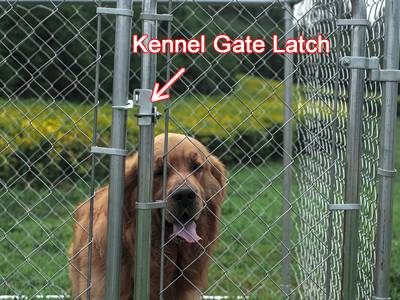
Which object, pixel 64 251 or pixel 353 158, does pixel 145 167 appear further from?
pixel 64 251

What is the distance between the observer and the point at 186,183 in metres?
2.89

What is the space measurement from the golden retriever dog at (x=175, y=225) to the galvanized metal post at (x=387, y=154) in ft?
2.74

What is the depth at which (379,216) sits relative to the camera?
218 centimetres

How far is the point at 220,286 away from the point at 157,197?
1688 millimetres

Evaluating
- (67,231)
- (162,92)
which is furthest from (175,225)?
(67,231)

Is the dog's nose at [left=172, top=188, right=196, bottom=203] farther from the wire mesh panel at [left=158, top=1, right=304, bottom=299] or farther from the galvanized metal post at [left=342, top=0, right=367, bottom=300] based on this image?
the galvanized metal post at [left=342, top=0, right=367, bottom=300]

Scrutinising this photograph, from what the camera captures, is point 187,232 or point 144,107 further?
point 187,232

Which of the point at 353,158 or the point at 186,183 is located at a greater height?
the point at 353,158

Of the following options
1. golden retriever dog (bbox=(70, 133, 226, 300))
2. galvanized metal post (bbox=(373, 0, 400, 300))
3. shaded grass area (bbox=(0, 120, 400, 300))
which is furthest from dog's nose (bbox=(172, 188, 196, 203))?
galvanized metal post (bbox=(373, 0, 400, 300))

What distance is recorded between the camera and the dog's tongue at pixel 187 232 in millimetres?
2816

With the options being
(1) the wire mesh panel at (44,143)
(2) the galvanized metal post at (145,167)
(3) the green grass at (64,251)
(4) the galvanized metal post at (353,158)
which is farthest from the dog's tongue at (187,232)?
(1) the wire mesh panel at (44,143)

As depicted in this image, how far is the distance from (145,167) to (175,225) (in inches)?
39.0

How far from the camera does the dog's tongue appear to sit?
2816mm

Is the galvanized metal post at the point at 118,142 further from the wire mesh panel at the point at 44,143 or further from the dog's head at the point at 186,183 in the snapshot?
the wire mesh panel at the point at 44,143
